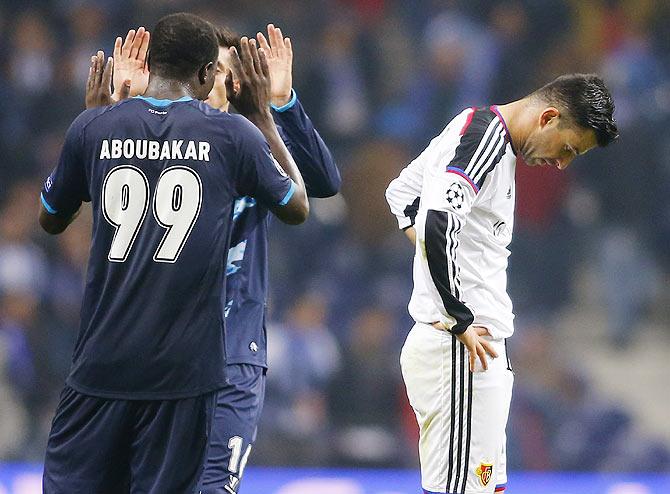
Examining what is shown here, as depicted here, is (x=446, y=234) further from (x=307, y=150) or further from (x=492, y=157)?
(x=307, y=150)

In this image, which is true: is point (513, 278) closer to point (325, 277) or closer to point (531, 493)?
point (325, 277)

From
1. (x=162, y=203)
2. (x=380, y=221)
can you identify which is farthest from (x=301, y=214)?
(x=380, y=221)

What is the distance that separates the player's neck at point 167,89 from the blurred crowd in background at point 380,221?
5.37m

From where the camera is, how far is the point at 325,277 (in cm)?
890

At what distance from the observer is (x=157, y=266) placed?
2.99 m

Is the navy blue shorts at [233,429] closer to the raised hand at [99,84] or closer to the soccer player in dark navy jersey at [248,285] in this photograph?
the soccer player in dark navy jersey at [248,285]

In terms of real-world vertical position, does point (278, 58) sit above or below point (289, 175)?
above

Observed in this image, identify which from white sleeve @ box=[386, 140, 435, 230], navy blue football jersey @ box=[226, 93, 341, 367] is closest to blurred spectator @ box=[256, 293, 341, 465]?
white sleeve @ box=[386, 140, 435, 230]

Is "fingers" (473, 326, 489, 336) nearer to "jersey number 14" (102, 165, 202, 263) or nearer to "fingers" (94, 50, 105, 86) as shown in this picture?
"jersey number 14" (102, 165, 202, 263)

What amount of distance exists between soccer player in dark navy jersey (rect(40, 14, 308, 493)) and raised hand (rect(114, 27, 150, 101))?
1.01 ft

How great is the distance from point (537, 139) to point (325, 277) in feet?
17.5

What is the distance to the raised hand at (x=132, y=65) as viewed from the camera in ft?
11.1

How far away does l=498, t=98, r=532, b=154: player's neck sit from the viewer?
144 inches

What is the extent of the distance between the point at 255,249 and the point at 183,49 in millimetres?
934
